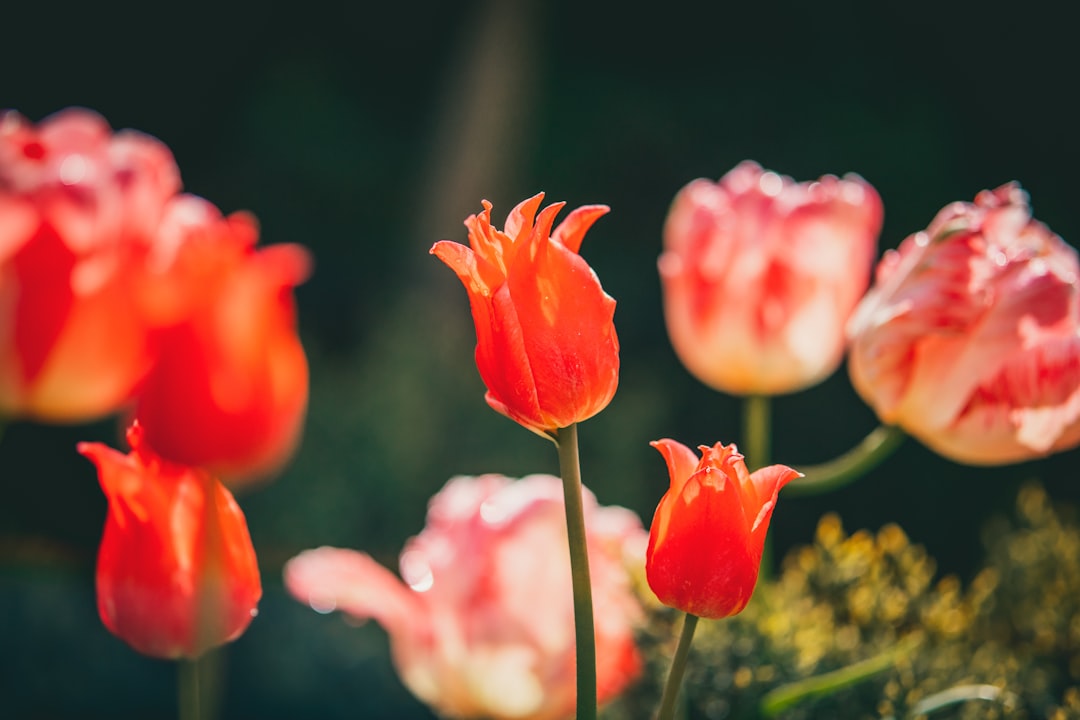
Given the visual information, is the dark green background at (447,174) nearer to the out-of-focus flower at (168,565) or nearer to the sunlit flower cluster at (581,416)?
the sunlit flower cluster at (581,416)

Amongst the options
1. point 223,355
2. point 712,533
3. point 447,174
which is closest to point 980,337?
point 712,533

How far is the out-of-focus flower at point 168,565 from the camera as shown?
338 mm

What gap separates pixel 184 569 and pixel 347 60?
8.12ft

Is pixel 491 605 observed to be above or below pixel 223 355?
below

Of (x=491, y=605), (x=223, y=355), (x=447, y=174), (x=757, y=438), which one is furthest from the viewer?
(x=447, y=174)

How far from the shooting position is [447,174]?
8.44ft

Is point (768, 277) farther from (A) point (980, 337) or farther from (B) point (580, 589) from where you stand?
(B) point (580, 589)

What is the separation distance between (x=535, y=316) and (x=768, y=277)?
25cm

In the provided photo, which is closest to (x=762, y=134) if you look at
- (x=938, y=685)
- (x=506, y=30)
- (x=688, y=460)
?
(x=506, y=30)

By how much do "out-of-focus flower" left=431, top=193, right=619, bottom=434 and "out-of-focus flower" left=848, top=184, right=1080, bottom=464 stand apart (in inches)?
6.9

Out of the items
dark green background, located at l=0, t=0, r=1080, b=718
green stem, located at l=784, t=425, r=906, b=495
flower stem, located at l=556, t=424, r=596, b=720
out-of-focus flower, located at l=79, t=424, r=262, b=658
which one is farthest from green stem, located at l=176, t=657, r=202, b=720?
dark green background, located at l=0, t=0, r=1080, b=718

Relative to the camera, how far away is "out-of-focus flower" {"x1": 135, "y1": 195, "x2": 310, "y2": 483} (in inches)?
11.3

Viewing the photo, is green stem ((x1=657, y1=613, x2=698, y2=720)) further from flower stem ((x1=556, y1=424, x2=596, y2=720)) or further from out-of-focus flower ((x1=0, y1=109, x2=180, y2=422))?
out-of-focus flower ((x1=0, y1=109, x2=180, y2=422))

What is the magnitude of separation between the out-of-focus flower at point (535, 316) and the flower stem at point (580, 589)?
2cm
